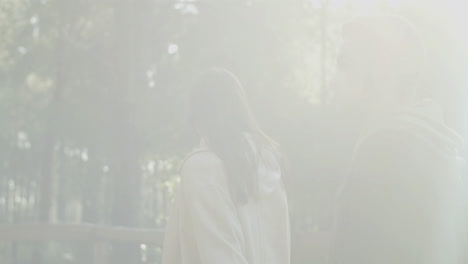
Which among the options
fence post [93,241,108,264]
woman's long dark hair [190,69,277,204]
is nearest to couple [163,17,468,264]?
woman's long dark hair [190,69,277,204]

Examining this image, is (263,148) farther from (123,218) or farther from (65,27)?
(65,27)

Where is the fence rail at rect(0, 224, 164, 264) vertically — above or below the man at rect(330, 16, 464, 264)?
below

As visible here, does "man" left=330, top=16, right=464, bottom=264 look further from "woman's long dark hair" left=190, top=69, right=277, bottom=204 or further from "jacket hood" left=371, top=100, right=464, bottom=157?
"woman's long dark hair" left=190, top=69, right=277, bottom=204

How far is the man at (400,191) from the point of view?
2432 millimetres

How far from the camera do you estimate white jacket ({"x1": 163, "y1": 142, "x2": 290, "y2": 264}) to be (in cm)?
353

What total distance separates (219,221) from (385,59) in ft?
3.80

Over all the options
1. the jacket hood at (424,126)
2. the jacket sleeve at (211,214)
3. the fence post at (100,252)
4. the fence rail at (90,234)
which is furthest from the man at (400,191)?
the fence post at (100,252)

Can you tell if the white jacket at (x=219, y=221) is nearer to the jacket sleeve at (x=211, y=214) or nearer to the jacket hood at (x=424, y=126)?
the jacket sleeve at (x=211, y=214)

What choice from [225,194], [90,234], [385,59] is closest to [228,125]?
[225,194]

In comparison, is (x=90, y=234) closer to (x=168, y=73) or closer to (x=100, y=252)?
(x=100, y=252)

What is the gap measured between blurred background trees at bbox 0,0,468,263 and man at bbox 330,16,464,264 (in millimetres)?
5020

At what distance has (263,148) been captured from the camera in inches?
151

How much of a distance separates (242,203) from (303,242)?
9.14 ft

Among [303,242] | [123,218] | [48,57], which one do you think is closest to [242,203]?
[303,242]
